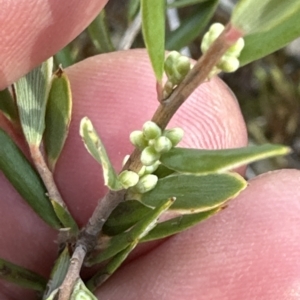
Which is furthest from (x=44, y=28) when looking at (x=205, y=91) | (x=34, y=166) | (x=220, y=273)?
(x=220, y=273)

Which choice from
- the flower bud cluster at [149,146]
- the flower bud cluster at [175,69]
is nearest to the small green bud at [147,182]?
the flower bud cluster at [149,146]

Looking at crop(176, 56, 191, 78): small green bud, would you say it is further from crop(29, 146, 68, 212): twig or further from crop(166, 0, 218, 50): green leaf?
crop(166, 0, 218, 50): green leaf

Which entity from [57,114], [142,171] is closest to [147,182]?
[142,171]

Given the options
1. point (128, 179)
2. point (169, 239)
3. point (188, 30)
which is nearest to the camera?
point (128, 179)

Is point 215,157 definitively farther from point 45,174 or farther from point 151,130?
point 45,174

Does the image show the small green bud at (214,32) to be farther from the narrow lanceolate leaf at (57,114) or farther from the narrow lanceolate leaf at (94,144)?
the narrow lanceolate leaf at (57,114)

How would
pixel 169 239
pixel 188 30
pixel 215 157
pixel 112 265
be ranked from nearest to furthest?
pixel 215 157 → pixel 112 265 → pixel 169 239 → pixel 188 30

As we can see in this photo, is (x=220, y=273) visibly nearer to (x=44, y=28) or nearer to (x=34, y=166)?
(x=34, y=166)

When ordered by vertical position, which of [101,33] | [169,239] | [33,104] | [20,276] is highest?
[33,104]
